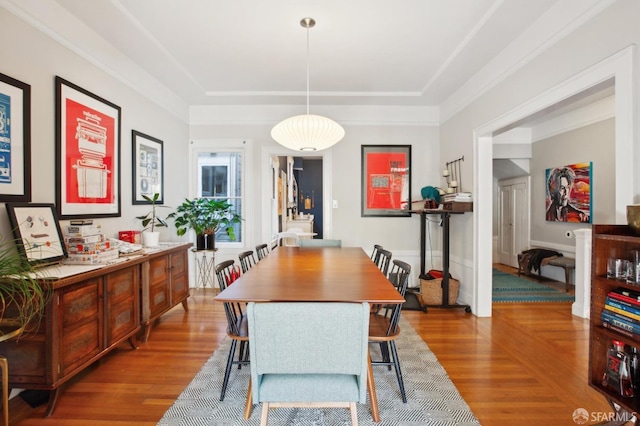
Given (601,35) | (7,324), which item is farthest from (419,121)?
(7,324)

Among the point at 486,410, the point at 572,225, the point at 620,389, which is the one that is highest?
the point at 572,225

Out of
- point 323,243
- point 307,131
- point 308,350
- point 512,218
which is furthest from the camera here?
point 512,218

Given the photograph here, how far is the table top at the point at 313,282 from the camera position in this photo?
1.72 m

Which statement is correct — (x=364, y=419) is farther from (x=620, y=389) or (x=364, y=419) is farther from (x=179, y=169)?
(x=179, y=169)

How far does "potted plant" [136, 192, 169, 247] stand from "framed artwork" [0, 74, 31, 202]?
3.88 feet

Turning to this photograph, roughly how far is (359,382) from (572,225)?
525 cm

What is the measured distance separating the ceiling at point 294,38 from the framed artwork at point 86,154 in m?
0.46

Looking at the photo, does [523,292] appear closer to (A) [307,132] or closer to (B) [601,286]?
(B) [601,286]

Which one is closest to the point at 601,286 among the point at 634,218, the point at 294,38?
the point at 634,218

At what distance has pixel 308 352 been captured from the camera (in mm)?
1396

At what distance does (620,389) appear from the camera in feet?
5.25

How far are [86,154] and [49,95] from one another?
20.3 inches

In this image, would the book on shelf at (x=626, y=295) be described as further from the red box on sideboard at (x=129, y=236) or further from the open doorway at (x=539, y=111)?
the red box on sideboard at (x=129, y=236)

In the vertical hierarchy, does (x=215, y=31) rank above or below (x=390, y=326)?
above
